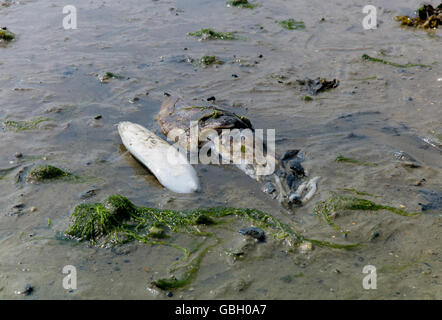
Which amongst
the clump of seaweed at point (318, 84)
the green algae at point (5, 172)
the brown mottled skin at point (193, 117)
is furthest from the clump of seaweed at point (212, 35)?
the green algae at point (5, 172)

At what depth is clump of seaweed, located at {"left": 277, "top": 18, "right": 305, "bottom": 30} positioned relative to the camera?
9.67 meters

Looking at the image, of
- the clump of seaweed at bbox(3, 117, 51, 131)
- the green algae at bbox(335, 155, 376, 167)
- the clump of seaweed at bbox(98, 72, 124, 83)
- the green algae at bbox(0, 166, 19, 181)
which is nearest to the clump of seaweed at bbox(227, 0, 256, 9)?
the clump of seaweed at bbox(98, 72, 124, 83)

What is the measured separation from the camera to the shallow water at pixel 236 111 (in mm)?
3588

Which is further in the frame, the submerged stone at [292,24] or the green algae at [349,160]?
the submerged stone at [292,24]

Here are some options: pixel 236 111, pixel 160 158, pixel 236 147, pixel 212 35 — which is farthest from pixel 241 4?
pixel 160 158

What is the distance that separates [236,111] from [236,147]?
1.46 m

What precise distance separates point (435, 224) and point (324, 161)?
1532mm

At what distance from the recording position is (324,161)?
17.1 ft

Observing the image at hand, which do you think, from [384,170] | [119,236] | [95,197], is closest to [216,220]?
[119,236]

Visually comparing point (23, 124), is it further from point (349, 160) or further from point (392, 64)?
point (392, 64)

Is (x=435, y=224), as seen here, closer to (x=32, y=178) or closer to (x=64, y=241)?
(x=64, y=241)

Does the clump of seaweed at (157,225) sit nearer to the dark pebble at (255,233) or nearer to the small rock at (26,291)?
the dark pebble at (255,233)

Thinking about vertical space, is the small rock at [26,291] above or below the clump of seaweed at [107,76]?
below

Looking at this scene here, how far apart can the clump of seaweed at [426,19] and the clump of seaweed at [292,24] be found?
2357mm
